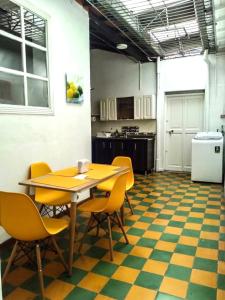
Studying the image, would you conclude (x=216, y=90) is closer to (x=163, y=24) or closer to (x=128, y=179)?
(x=163, y=24)

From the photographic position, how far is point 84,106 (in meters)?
4.10

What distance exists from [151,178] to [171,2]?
12.3 ft

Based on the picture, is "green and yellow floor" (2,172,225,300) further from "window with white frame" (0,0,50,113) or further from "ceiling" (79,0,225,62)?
"ceiling" (79,0,225,62)

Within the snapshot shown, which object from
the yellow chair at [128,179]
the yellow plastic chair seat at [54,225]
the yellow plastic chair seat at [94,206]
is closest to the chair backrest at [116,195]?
the yellow plastic chair seat at [94,206]

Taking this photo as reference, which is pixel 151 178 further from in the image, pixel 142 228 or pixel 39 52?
pixel 39 52

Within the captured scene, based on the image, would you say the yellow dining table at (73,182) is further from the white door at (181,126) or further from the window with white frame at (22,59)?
the white door at (181,126)

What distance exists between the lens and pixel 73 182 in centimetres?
244

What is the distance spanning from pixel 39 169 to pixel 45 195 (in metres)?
0.34

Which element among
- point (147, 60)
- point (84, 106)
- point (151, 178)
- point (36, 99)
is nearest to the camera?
point (36, 99)

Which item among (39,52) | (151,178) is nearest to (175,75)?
(151,178)

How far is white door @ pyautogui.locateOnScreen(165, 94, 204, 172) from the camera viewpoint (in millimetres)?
6246

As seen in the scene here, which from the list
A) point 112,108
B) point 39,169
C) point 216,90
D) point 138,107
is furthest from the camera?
point 112,108

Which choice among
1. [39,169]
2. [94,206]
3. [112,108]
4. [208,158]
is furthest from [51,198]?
[112,108]

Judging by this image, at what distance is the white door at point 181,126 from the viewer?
6246mm
